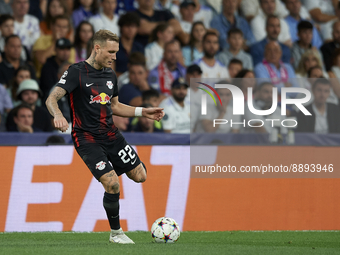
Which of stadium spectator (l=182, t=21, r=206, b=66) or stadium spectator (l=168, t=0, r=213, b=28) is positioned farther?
stadium spectator (l=168, t=0, r=213, b=28)

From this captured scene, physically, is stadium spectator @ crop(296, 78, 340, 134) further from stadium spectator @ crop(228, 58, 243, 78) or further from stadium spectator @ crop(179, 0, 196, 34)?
stadium spectator @ crop(179, 0, 196, 34)

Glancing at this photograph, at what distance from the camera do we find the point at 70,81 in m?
5.44

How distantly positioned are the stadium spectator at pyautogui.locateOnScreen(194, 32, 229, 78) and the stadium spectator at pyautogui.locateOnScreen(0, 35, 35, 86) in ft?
11.2

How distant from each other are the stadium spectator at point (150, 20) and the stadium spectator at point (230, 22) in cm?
93

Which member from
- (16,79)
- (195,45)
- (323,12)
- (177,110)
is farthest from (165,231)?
(323,12)

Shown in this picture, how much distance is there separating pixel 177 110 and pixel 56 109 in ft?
14.9

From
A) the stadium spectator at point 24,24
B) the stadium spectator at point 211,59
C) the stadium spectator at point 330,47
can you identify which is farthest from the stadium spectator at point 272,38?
the stadium spectator at point 24,24

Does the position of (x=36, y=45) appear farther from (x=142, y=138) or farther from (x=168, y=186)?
(x=168, y=186)

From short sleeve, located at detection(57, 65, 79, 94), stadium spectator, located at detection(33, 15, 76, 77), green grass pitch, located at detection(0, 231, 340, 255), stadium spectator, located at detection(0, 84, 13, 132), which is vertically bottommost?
green grass pitch, located at detection(0, 231, 340, 255)

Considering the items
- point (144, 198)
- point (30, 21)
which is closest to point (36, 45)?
point (30, 21)

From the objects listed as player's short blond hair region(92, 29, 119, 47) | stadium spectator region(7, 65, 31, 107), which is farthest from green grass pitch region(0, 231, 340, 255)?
stadium spectator region(7, 65, 31, 107)

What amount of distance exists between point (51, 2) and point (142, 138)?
4.16m

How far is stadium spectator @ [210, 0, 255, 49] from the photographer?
12.0 m

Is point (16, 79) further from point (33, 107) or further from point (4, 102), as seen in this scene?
point (33, 107)
